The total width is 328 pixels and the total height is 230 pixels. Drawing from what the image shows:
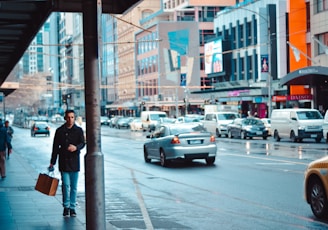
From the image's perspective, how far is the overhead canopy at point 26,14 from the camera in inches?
527

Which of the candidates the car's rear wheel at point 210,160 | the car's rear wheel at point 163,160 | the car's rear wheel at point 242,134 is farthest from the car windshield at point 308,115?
the car's rear wheel at point 163,160

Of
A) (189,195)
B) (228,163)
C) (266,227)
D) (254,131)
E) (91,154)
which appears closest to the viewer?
(91,154)

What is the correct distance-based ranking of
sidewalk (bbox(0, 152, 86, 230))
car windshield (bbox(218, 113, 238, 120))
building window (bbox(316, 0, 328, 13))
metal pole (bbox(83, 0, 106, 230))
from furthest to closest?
1. building window (bbox(316, 0, 328, 13))
2. car windshield (bbox(218, 113, 238, 120))
3. sidewalk (bbox(0, 152, 86, 230))
4. metal pole (bbox(83, 0, 106, 230))

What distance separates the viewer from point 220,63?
85.3 metres

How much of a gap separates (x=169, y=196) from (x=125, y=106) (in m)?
106

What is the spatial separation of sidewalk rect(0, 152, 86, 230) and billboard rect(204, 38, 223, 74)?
66476 millimetres

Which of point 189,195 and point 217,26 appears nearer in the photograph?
point 189,195

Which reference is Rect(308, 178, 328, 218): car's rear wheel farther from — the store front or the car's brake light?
the store front

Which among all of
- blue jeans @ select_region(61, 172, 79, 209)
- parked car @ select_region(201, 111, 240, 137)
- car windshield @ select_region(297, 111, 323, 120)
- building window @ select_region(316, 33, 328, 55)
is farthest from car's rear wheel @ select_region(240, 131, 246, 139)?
blue jeans @ select_region(61, 172, 79, 209)

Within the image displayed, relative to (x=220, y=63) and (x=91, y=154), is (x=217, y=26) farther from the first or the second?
(x=91, y=154)

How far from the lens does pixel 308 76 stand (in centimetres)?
5247

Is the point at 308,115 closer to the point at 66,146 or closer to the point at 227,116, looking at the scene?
the point at 227,116

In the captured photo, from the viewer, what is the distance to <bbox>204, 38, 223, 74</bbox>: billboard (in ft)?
279

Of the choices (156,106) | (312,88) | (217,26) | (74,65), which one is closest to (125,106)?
(156,106)
